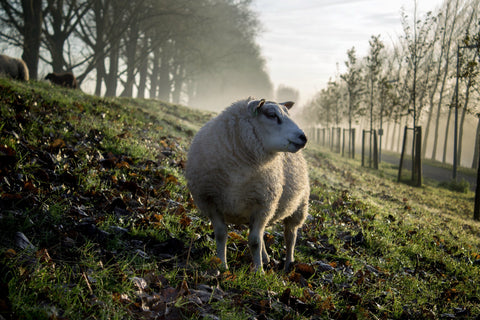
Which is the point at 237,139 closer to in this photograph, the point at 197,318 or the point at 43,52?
the point at 197,318

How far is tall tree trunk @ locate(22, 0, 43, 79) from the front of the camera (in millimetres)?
13414

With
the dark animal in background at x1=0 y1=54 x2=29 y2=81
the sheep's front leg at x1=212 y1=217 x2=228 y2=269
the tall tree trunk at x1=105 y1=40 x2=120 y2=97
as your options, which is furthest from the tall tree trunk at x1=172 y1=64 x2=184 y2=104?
the sheep's front leg at x1=212 y1=217 x2=228 y2=269

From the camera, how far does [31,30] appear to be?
13594mm

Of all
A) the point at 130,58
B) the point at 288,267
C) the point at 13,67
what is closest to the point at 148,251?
the point at 288,267

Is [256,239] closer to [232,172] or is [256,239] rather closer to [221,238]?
[221,238]

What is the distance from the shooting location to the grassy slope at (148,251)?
8.06 ft

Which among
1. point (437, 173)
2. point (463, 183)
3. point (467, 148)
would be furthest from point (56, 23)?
point (467, 148)

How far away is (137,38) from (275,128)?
63.5 ft

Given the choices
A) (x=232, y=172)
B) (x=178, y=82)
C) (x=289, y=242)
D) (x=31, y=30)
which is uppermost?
(x=178, y=82)

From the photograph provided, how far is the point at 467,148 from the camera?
238 ft

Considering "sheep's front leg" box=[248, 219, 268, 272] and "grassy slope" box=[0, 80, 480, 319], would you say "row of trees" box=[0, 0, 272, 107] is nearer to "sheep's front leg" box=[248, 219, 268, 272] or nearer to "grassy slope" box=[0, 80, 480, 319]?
"grassy slope" box=[0, 80, 480, 319]

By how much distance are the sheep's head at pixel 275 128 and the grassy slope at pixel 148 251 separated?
1.43m

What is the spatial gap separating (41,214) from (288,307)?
2.61 m

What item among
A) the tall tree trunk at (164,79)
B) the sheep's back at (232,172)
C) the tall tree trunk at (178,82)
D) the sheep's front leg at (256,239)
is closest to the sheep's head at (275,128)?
the sheep's back at (232,172)
